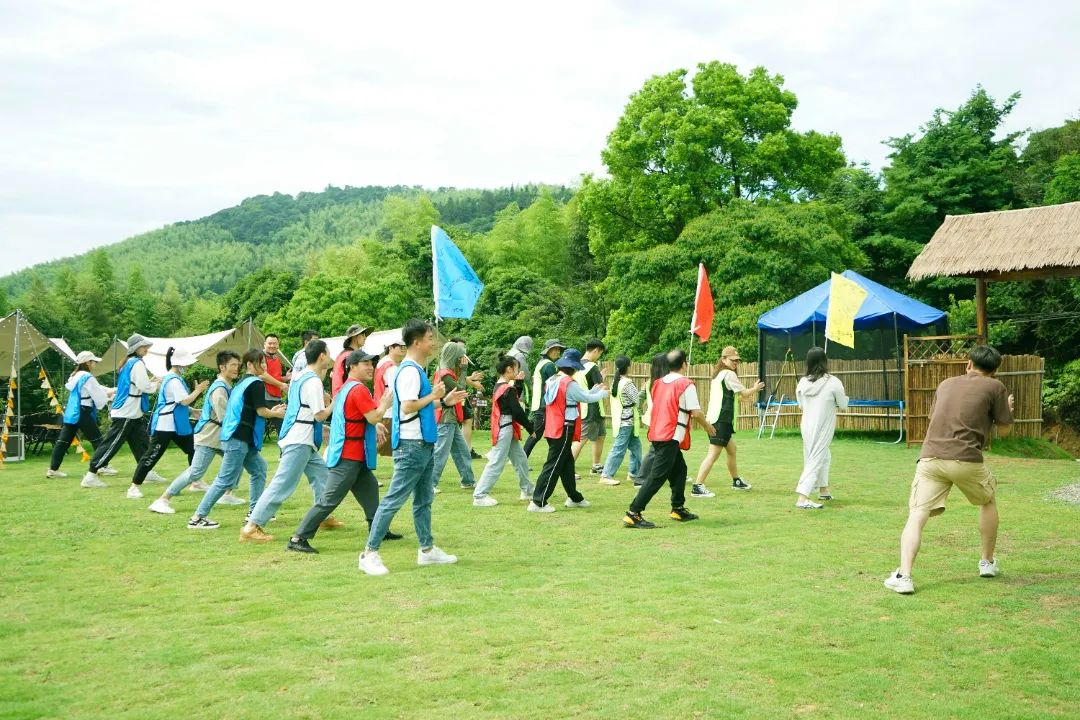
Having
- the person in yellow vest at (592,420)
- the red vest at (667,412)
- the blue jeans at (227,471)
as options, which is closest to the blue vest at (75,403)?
the blue jeans at (227,471)

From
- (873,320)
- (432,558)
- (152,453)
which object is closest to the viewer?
(432,558)

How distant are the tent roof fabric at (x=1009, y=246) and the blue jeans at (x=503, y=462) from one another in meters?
10.6

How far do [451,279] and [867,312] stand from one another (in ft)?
42.1

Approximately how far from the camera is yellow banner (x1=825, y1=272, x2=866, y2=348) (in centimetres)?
1680

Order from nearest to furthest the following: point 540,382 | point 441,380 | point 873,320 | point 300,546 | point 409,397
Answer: point 409,397 → point 300,546 → point 441,380 → point 540,382 → point 873,320

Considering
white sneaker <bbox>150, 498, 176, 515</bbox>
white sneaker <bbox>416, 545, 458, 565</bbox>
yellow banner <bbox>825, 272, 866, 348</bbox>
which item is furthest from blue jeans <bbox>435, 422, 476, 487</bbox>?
yellow banner <bbox>825, 272, 866, 348</bbox>

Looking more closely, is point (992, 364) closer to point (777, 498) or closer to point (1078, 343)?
point (777, 498)

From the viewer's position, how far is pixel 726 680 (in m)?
4.55

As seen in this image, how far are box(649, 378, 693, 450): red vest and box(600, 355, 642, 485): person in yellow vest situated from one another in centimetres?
237

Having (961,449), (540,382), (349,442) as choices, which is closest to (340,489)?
(349,442)

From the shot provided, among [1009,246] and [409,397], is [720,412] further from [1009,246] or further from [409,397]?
[1009,246]

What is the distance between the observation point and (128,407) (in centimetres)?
1259

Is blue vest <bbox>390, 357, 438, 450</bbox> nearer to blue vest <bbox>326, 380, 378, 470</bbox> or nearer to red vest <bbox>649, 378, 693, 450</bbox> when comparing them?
blue vest <bbox>326, 380, 378, 470</bbox>

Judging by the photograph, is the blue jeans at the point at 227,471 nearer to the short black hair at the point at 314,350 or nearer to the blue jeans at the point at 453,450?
the short black hair at the point at 314,350
